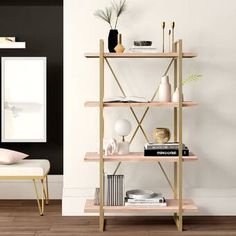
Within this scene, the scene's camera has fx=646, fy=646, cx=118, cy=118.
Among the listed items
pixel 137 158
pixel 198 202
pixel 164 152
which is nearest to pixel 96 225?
pixel 137 158

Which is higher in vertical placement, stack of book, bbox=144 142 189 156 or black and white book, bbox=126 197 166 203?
stack of book, bbox=144 142 189 156

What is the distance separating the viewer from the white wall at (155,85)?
5688mm

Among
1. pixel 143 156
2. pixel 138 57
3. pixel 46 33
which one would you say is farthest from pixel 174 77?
pixel 46 33

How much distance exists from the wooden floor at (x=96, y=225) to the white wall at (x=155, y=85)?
0.25 meters

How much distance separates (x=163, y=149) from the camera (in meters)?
5.18

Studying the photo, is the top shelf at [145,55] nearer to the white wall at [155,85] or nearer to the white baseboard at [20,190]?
the white wall at [155,85]

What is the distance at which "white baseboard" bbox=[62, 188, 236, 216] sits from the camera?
18.7 feet

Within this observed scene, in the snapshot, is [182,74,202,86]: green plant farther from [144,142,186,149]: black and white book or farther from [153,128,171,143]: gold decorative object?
[144,142,186,149]: black and white book

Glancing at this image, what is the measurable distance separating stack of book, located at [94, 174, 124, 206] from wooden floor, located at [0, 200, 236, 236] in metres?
0.21

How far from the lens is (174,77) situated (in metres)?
5.67

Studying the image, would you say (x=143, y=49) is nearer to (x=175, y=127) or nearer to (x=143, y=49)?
(x=143, y=49)

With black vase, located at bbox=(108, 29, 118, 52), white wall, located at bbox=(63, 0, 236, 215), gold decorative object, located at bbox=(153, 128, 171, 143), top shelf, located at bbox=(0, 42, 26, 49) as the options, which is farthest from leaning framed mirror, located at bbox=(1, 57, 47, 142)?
gold decorative object, located at bbox=(153, 128, 171, 143)

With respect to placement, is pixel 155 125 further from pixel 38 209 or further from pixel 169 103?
pixel 38 209

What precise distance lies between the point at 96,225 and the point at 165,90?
1240mm
